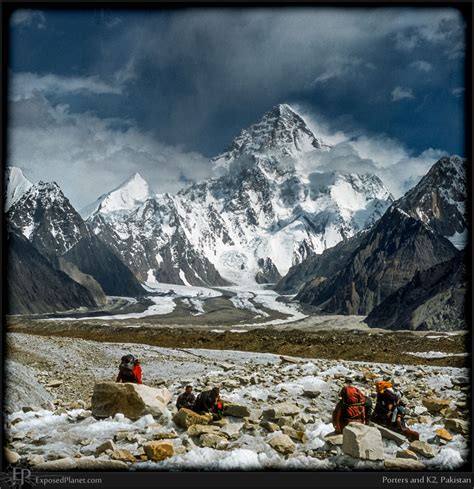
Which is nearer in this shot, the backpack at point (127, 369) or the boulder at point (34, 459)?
the boulder at point (34, 459)

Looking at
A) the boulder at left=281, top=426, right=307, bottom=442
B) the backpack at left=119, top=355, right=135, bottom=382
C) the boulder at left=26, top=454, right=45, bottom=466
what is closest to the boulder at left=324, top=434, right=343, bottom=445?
the boulder at left=281, top=426, right=307, bottom=442

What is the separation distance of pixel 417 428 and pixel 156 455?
17.0 ft

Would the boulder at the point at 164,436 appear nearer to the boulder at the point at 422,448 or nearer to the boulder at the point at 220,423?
the boulder at the point at 220,423

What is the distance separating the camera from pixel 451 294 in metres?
72.4

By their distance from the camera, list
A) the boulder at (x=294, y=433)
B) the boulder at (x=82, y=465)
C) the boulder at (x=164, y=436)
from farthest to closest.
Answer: the boulder at (x=294, y=433) → the boulder at (x=164, y=436) → the boulder at (x=82, y=465)

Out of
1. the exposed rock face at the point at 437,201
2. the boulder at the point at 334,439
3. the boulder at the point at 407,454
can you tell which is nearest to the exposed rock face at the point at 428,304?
the exposed rock face at the point at 437,201

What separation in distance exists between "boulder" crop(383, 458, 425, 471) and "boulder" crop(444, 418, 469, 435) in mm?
1152

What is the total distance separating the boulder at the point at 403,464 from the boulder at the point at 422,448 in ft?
1.69

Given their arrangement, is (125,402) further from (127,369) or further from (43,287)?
(43,287)

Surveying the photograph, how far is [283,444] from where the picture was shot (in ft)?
27.5

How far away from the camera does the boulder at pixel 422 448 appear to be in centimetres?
806

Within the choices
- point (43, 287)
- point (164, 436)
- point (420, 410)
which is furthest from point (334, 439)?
point (43, 287)

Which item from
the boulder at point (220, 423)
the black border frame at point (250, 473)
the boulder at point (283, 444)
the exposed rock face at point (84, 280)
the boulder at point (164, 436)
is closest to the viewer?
the black border frame at point (250, 473)

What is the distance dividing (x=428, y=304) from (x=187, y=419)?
76.1 meters
